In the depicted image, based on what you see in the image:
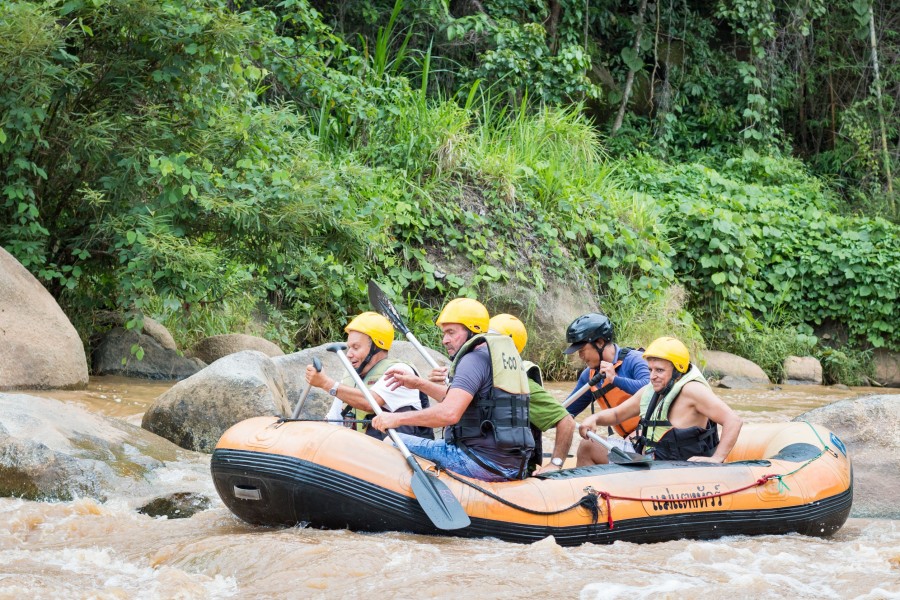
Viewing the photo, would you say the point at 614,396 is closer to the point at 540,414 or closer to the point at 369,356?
the point at 540,414

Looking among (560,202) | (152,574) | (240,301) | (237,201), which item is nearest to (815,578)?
(152,574)

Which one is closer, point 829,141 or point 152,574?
point 152,574

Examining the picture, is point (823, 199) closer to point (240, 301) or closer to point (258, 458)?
point (240, 301)

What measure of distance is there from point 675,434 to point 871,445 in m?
1.78

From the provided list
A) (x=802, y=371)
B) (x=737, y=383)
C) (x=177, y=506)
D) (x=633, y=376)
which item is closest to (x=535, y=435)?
(x=633, y=376)

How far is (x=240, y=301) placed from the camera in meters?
9.79

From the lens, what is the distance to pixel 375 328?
5.30 m

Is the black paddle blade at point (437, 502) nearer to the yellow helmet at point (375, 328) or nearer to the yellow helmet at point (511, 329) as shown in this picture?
the yellow helmet at point (375, 328)

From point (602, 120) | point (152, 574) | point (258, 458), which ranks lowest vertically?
point (152, 574)

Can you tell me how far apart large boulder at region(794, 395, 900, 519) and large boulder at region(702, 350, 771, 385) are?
492cm

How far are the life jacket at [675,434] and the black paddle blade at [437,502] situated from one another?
1.39 m

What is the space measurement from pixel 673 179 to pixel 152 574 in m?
11.5

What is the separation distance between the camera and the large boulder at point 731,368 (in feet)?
38.3

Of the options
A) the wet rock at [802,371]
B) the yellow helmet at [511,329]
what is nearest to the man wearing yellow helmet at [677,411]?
the yellow helmet at [511,329]
